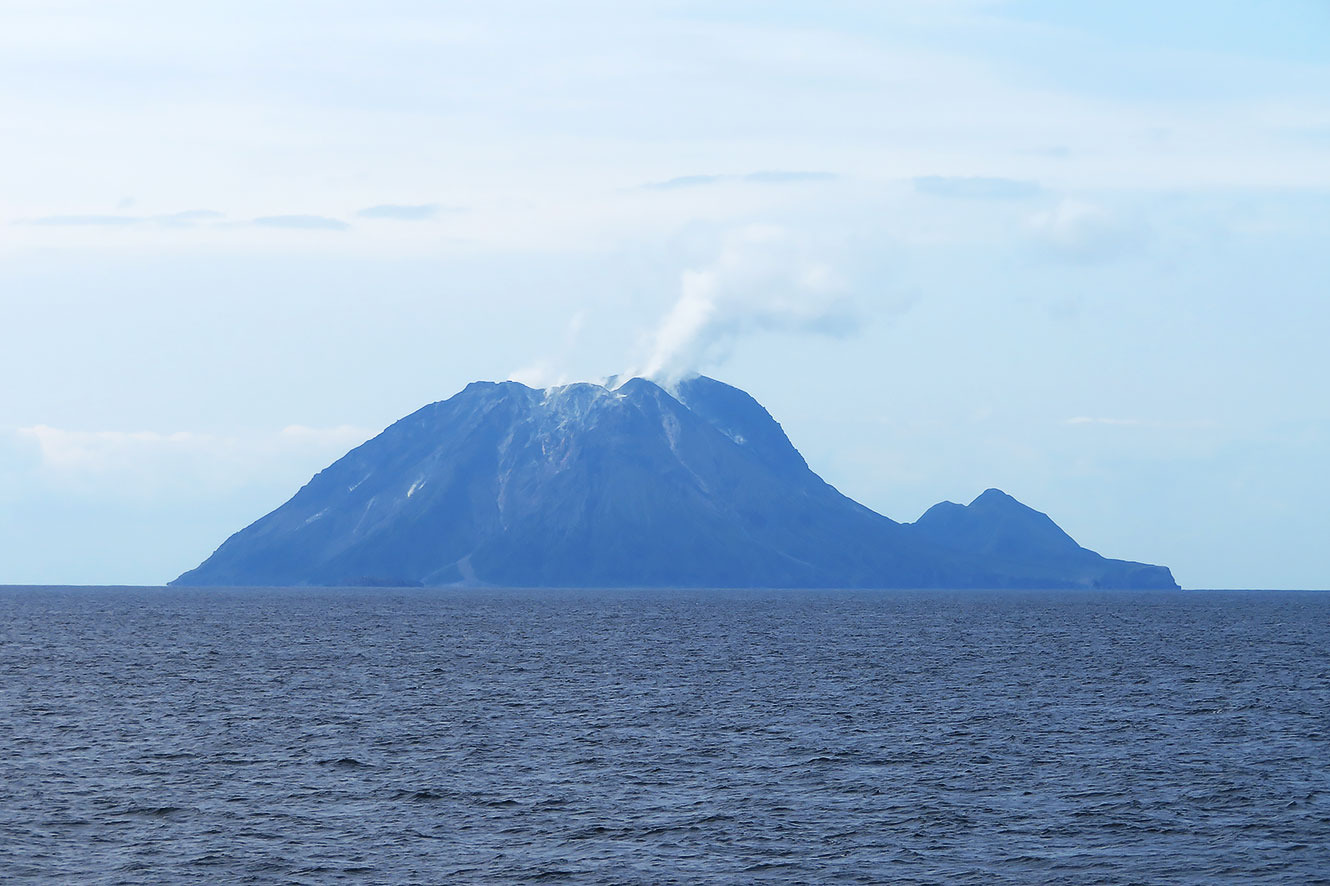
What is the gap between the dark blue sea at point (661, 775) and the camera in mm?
46969

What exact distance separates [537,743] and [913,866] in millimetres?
29391

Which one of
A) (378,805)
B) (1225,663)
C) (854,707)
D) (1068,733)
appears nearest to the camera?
(378,805)

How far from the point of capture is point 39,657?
132750 mm

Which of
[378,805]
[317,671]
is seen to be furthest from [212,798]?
[317,671]

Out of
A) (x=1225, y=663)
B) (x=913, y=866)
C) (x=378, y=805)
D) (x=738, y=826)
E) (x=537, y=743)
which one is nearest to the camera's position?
(x=913, y=866)

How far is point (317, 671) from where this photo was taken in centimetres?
11575

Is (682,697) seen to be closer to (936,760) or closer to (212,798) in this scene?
(936,760)

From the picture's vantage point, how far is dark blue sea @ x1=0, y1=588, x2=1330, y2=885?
47.0 m

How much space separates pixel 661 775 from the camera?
62.6 meters

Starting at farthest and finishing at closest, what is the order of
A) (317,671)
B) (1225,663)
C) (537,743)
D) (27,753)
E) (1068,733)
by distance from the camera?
(1225,663), (317,671), (1068,733), (537,743), (27,753)

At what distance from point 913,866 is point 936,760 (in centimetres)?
2129

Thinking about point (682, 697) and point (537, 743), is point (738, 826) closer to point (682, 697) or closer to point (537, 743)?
point (537, 743)

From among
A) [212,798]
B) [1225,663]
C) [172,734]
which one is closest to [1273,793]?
[212,798]

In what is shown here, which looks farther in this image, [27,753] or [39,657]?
[39,657]
